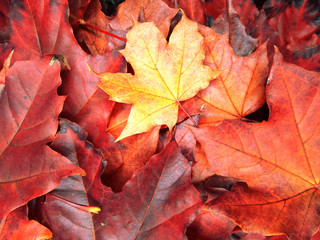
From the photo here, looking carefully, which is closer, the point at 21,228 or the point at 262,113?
the point at 21,228

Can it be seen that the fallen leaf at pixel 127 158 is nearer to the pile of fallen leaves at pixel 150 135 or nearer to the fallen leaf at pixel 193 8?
the pile of fallen leaves at pixel 150 135

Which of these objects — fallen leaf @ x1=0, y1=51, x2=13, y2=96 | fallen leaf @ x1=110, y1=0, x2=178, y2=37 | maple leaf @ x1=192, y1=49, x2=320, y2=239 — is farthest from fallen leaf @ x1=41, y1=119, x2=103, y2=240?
fallen leaf @ x1=110, y1=0, x2=178, y2=37

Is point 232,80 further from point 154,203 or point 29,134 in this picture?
point 29,134

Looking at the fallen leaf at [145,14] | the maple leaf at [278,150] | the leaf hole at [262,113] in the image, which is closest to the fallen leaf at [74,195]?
the maple leaf at [278,150]

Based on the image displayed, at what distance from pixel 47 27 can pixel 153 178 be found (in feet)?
2.08

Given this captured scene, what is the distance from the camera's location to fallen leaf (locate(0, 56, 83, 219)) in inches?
32.0

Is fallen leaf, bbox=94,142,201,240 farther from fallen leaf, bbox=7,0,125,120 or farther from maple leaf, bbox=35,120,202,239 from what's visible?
fallen leaf, bbox=7,0,125,120

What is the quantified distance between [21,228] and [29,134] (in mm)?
287

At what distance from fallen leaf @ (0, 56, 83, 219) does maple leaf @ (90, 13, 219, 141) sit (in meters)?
0.19

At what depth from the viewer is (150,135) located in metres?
0.98

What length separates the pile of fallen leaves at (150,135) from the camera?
843 mm

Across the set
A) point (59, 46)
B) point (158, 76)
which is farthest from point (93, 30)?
point (158, 76)

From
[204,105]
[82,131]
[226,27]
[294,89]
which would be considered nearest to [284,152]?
[294,89]

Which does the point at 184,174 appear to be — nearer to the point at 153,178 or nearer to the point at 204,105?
the point at 153,178
